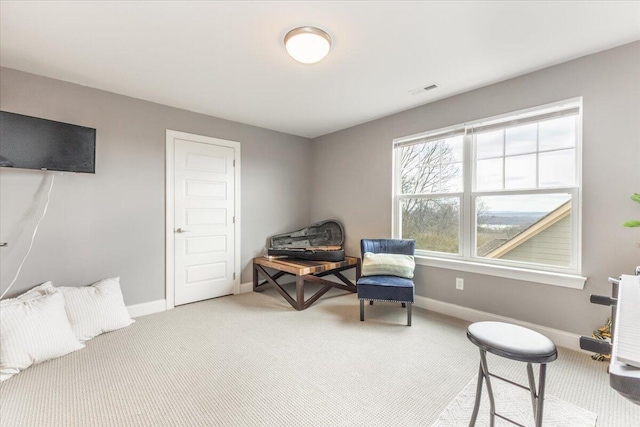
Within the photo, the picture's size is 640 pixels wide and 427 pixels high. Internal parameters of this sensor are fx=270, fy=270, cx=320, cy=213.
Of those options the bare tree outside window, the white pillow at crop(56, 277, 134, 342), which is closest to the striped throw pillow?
the bare tree outside window

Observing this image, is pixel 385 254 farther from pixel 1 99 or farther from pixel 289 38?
pixel 1 99

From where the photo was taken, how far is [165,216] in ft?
10.5

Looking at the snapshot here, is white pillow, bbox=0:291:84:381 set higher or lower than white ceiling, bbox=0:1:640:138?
lower

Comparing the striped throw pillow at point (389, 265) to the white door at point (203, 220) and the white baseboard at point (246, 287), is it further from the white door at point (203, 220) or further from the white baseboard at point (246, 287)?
the white door at point (203, 220)

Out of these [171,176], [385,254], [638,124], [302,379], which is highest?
[638,124]

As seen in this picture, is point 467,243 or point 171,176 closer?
point 467,243

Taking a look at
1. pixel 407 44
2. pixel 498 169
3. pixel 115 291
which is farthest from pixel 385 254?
pixel 115 291

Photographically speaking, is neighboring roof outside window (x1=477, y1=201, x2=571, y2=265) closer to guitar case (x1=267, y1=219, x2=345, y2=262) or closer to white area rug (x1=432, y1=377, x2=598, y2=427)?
white area rug (x1=432, y1=377, x2=598, y2=427)

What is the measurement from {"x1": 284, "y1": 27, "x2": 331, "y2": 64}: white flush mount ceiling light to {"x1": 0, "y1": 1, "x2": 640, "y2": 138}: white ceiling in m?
0.05

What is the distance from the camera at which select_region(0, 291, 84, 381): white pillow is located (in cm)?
190

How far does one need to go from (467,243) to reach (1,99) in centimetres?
458

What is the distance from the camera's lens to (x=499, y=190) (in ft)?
8.87

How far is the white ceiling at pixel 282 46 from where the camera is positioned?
1704mm

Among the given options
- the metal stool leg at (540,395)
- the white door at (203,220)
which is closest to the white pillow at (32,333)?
the white door at (203,220)
